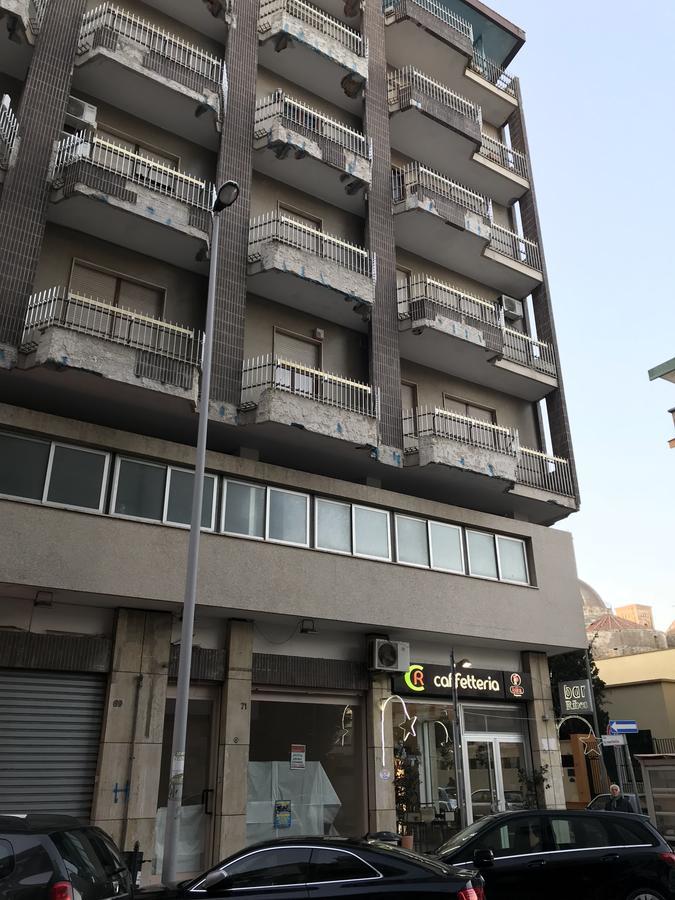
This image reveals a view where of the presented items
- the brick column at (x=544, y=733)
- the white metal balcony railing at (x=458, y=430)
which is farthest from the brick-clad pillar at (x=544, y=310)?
the brick column at (x=544, y=733)

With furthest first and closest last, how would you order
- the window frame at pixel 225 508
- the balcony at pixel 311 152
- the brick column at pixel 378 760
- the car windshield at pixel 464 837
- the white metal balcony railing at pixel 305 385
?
the balcony at pixel 311 152, the white metal balcony railing at pixel 305 385, the brick column at pixel 378 760, the window frame at pixel 225 508, the car windshield at pixel 464 837

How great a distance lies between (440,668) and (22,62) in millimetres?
16606

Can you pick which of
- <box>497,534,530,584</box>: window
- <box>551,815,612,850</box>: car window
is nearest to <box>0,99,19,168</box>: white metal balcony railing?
<box>497,534,530,584</box>: window

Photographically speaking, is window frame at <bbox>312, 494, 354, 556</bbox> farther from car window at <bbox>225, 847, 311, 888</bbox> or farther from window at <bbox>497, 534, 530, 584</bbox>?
car window at <bbox>225, 847, 311, 888</bbox>

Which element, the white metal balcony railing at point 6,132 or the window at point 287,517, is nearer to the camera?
the white metal balcony railing at point 6,132

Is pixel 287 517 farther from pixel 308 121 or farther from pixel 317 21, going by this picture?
pixel 317 21

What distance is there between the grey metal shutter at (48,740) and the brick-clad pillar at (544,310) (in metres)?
14.0

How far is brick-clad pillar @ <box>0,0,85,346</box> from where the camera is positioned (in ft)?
45.1

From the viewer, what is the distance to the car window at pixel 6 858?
5730mm

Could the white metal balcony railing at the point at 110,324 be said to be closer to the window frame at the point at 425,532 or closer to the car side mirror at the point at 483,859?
the window frame at the point at 425,532

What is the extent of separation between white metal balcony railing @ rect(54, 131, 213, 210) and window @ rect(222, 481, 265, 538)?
257 inches

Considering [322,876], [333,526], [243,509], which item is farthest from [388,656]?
[322,876]

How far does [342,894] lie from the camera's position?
22.5ft

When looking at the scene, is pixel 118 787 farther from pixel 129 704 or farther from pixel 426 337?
pixel 426 337
